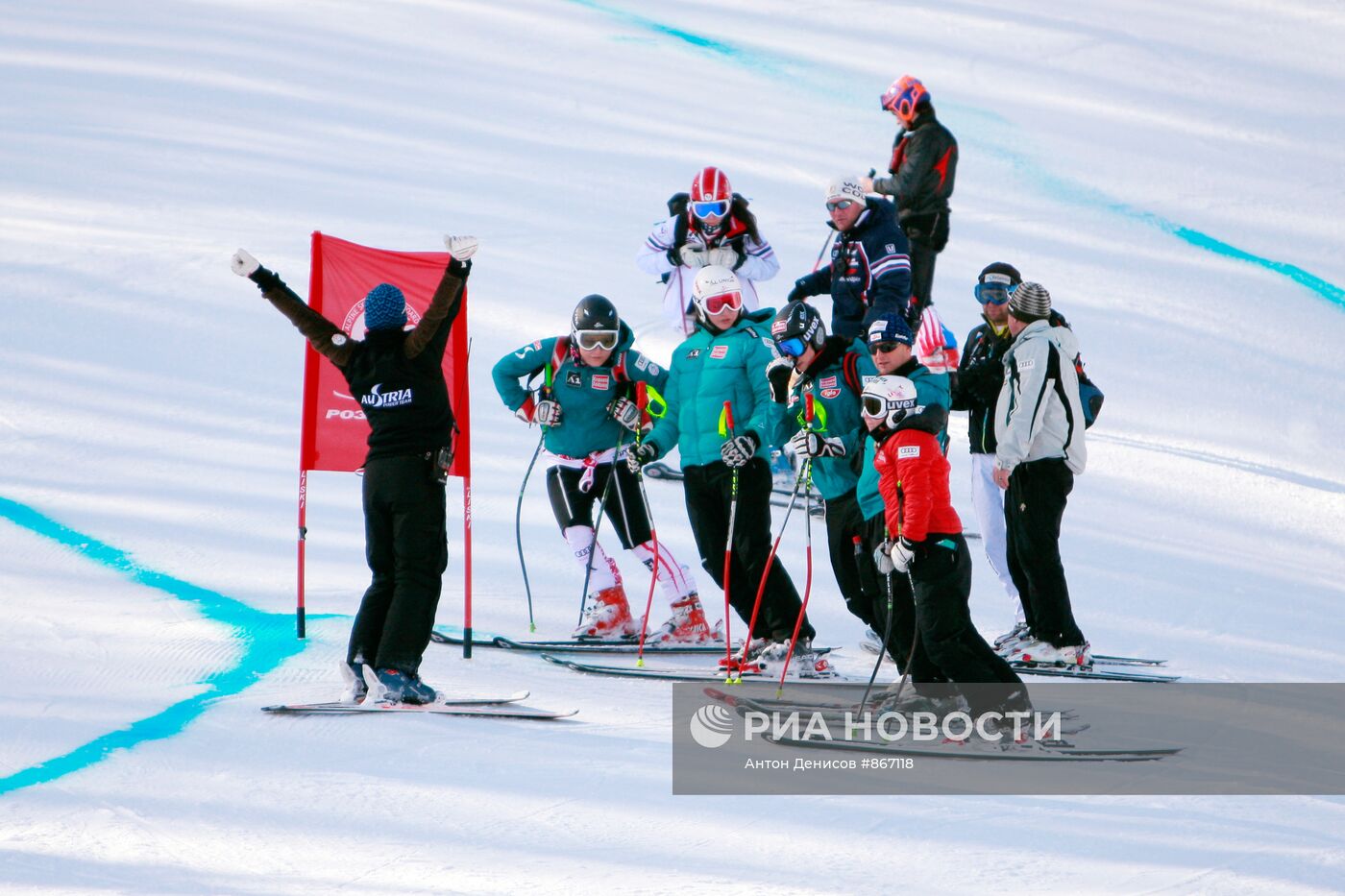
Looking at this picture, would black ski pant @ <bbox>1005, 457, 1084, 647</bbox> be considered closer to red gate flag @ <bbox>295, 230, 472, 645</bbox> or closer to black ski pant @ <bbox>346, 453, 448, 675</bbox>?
red gate flag @ <bbox>295, 230, 472, 645</bbox>

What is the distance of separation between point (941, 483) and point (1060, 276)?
9705mm

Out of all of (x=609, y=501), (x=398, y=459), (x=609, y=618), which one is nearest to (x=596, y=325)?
(x=609, y=501)

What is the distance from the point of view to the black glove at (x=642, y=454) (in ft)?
25.0

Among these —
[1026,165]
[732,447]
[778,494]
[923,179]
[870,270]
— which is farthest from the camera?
[1026,165]

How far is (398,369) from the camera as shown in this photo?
634 cm

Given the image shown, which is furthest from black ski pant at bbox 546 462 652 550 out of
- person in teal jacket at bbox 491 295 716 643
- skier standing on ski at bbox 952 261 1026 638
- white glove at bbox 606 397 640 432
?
skier standing on ski at bbox 952 261 1026 638

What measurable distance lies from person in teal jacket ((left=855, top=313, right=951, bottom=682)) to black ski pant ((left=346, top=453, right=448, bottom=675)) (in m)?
1.66

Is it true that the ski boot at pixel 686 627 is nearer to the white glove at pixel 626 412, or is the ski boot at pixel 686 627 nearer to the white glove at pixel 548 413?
the white glove at pixel 626 412

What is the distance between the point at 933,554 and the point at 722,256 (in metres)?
3.64

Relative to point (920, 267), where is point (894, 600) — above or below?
below

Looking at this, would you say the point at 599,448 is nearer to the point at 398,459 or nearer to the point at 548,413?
the point at 548,413

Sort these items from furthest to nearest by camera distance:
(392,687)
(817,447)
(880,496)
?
(817,447) < (880,496) < (392,687)

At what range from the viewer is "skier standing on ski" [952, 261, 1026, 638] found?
7836 millimetres

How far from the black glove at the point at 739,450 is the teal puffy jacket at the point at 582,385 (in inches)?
35.0
